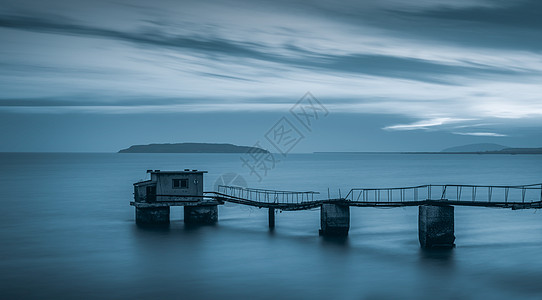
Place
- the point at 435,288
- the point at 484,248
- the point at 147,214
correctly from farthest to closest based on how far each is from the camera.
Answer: the point at 147,214
the point at 484,248
the point at 435,288

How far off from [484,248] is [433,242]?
6274 millimetres

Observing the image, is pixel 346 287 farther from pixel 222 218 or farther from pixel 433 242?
pixel 222 218

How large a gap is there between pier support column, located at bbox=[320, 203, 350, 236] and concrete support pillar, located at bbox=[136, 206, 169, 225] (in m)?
13.9

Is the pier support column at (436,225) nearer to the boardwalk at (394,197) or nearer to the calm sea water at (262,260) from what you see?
the boardwalk at (394,197)

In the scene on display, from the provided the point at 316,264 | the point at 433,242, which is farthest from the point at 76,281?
the point at 433,242

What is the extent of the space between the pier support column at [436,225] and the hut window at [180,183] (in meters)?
19.0

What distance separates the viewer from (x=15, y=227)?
48.1m

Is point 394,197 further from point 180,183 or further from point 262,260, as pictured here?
point 262,260

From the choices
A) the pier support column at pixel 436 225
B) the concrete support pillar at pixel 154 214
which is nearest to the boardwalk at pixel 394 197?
the pier support column at pixel 436 225

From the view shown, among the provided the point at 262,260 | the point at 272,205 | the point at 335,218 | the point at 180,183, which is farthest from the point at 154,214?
the point at 335,218

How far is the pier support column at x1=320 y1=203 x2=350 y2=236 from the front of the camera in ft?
126

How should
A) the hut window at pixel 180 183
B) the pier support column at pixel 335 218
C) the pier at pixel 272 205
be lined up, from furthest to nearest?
the hut window at pixel 180 183 < the pier support column at pixel 335 218 < the pier at pixel 272 205

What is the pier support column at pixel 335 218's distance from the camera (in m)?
38.3

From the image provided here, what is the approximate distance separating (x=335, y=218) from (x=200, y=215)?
1298cm
